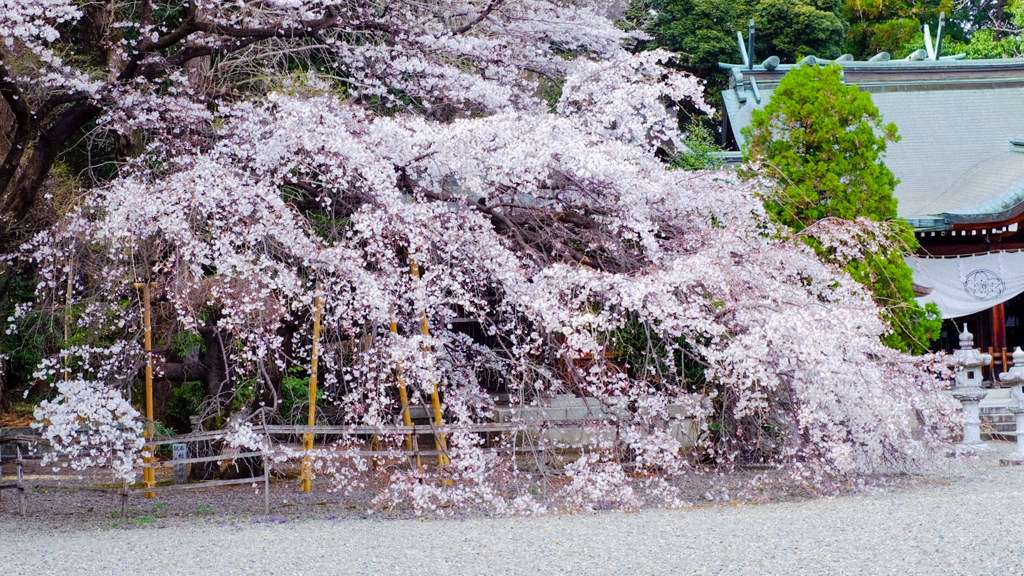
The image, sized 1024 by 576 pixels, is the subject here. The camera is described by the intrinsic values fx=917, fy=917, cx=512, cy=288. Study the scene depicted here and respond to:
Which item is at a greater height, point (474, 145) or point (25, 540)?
point (474, 145)

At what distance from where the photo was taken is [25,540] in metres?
5.77

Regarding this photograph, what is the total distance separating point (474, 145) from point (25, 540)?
3973 mm

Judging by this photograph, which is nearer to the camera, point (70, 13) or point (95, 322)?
point (70, 13)

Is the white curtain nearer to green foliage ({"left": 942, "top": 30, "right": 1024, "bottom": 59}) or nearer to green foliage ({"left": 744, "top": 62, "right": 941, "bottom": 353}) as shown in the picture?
green foliage ({"left": 744, "top": 62, "right": 941, "bottom": 353})

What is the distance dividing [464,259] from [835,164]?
4.00 m

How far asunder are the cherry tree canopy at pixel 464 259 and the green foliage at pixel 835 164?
91 centimetres

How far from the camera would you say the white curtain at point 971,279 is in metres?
11.4

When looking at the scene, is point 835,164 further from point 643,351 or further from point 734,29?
point 734,29

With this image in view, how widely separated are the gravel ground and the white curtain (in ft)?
17.3

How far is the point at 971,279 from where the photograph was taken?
37.4 ft

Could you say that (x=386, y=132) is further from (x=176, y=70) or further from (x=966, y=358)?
(x=966, y=358)

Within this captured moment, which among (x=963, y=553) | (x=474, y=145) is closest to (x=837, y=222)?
(x=474, y=145)

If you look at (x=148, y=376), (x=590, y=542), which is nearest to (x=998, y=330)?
(x=590, y=542)

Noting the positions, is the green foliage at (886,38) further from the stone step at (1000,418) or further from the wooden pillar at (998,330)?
the stone step at (1000,418)
